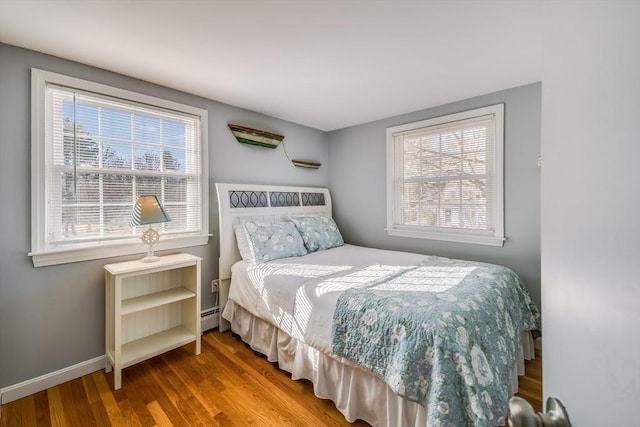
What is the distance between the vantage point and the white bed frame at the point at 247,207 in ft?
9.00

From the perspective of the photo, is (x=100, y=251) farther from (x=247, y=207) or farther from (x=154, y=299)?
(x=247, y=207)

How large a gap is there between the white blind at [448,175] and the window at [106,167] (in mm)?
2263

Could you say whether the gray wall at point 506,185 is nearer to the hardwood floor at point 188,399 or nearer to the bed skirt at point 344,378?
the bed skirt at point 344,378

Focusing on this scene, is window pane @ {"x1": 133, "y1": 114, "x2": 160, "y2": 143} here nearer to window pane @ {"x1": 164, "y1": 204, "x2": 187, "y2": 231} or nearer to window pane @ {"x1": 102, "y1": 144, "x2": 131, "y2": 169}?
window pane @ {"x1": 102, "y1": 144, "x2": 131, "y2": 169}

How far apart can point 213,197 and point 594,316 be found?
2878 mm

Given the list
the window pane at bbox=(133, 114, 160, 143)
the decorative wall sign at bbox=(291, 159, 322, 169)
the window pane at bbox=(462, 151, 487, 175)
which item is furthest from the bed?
the window pane at bbox=(462, 151, 487, 175)

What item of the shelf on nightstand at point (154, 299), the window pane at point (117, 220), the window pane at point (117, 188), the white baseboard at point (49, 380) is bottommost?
the white baseboard at point (49, 380)

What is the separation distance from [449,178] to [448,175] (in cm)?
4

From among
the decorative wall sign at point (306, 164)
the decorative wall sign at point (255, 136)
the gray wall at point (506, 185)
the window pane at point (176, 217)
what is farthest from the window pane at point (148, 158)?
the gray wall at point (506, 185)

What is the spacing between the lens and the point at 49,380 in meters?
1.94

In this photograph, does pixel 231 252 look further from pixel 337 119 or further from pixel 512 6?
pixel 512 6

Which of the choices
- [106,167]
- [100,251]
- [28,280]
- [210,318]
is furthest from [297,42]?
[210,318]

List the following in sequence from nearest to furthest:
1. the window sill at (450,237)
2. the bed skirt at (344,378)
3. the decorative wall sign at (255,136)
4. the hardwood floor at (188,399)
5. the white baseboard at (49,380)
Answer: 1. the bed skirt at (344,378)
2. the hardwood floor at (188,399)
3. the white baseboard at (49,380)
4. the window sill at (450,237)
5. the decorative wall sign at (255,136)

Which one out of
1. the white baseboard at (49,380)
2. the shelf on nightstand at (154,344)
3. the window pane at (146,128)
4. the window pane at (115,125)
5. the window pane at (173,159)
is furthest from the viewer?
the window pane at (173,159)
